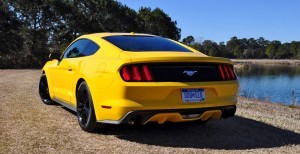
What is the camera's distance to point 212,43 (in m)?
151

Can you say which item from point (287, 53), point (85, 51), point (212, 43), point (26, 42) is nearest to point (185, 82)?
point (85, 51)

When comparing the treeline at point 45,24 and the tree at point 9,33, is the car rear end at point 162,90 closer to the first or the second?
the treeline at point 45,24

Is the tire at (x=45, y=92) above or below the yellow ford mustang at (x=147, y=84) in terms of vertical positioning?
below

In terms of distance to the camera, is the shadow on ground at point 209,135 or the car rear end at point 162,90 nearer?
the car rear end at point 162,90

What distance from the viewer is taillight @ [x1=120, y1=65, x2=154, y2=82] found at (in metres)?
4.82

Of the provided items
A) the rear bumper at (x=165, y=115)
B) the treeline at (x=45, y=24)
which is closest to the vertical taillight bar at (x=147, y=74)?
the rear bumper at (x=165, y=115)

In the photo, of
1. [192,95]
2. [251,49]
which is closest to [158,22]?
[192,95]

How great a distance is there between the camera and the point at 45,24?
41906 millimetres

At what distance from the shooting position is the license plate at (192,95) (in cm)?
496

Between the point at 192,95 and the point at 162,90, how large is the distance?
43 cm

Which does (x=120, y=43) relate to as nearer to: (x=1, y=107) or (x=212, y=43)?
(x=1, y=107)

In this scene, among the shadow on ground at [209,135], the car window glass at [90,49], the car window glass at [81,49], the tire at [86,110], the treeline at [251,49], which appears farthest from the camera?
the treeline at [251,49]

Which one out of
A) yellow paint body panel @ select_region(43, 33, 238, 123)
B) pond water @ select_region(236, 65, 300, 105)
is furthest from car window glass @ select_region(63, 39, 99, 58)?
pond water @ select_region(236, 65, 300, 105)

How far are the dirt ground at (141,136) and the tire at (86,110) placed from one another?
105mm
